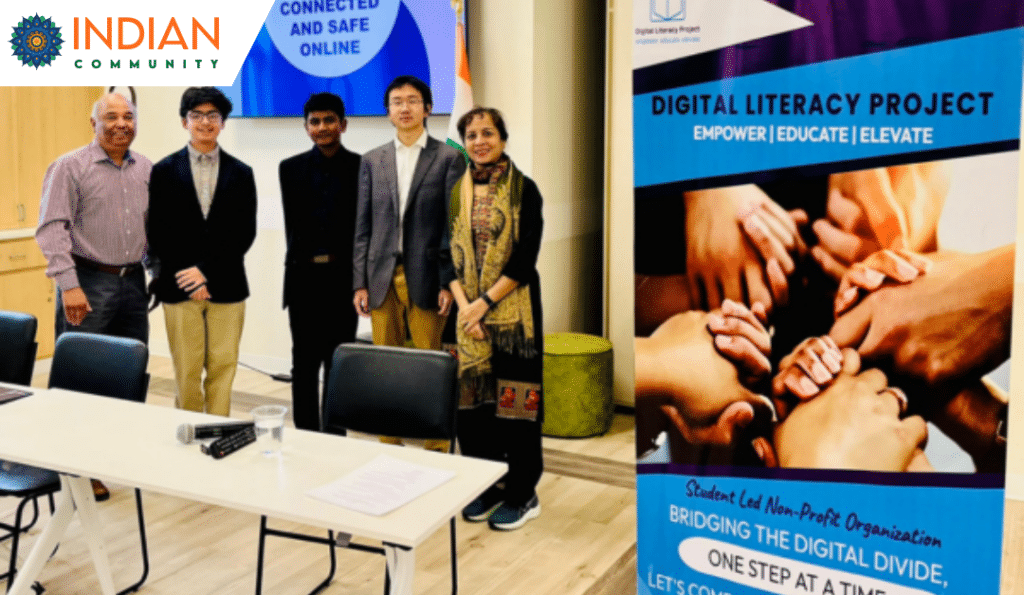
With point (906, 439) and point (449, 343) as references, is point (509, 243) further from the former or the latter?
point (906, 439)

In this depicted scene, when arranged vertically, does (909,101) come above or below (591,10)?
below

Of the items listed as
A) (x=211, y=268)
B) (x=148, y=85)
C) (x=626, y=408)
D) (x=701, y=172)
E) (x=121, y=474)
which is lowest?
(x=626, y=408)

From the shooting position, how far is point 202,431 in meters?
2.64

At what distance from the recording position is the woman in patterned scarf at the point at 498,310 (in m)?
3.63

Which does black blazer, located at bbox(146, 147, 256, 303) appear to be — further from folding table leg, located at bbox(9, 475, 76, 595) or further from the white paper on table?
the white paper on table

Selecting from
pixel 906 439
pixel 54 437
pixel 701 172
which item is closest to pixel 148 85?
pixel 54 437

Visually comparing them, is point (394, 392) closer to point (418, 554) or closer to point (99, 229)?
point (418, 554)

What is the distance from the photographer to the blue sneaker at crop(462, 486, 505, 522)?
3871 millimetres

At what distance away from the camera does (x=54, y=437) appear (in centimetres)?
268

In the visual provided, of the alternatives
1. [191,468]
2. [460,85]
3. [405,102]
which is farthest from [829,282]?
[460,85]

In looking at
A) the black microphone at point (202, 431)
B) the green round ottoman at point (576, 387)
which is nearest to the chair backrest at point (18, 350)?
the black microphone at point (202, 431)

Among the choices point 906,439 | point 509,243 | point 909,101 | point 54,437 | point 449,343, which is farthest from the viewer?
point 449,343

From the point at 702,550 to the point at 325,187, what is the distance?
254 cm

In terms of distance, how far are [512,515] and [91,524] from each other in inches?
59.1
